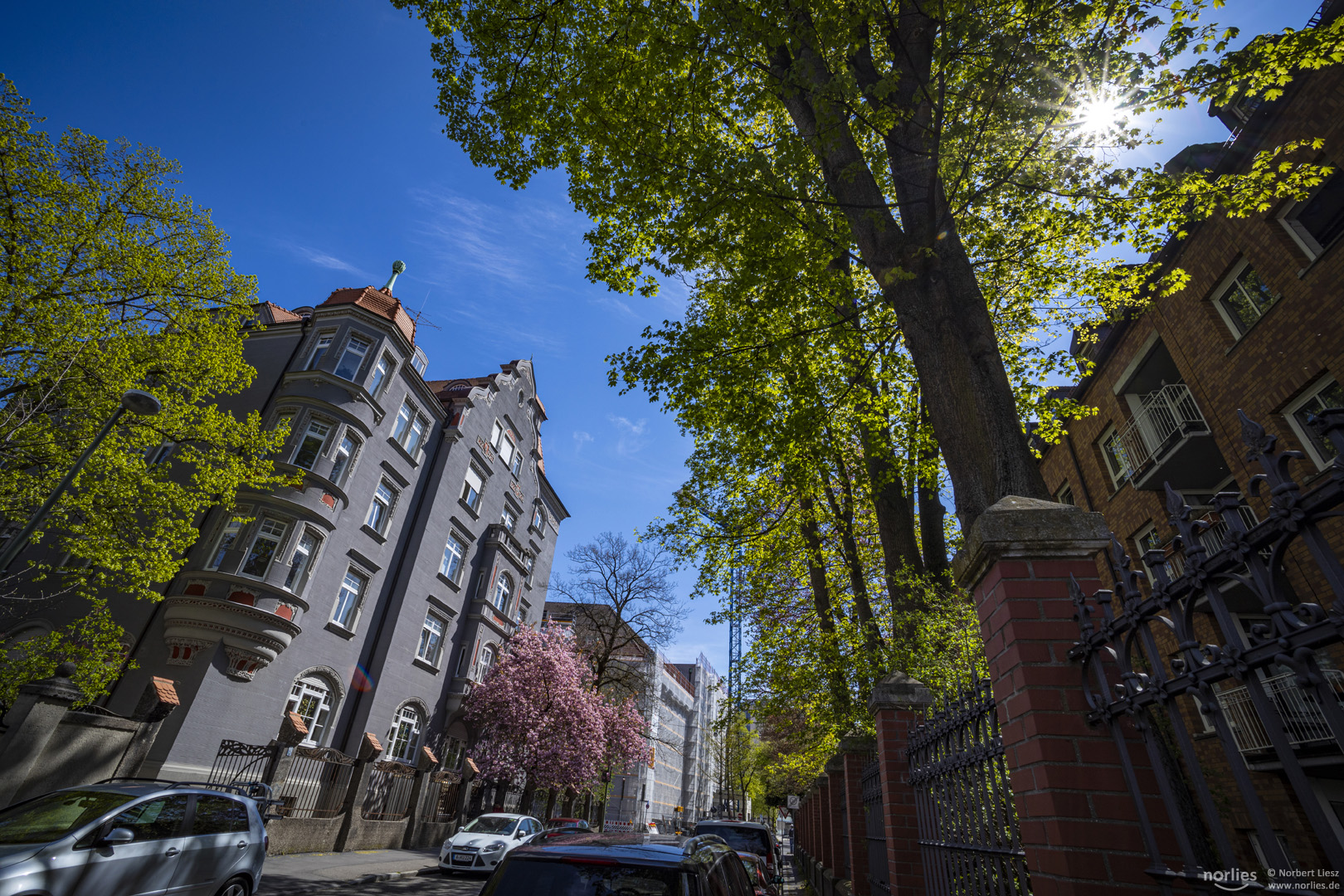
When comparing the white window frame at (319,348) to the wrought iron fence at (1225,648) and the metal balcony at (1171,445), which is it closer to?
the wrought iron fence at (1225,648)

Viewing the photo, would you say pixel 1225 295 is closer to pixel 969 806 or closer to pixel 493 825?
pixel 969 806

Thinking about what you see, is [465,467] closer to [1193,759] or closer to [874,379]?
[874,379]

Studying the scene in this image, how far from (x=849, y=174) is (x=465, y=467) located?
71.3 feet

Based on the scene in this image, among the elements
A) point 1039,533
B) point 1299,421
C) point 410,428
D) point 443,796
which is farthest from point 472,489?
point 1039,533

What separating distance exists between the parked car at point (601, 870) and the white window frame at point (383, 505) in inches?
738

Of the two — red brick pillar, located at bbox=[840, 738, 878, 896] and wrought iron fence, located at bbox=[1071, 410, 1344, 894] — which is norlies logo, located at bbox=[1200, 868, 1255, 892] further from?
red brick pillar, located at bbox=[840, 738, 878, 896]

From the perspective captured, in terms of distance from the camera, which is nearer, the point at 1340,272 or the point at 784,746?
the point at 1340,272

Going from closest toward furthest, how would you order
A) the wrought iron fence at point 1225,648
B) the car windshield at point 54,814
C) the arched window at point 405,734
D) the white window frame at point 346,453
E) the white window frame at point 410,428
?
the wrought iron fence at point 1225,648 → the car windshield at point 54,814 → the white window frame at point 346,453 → the arched window at point 405,734 → the white window frame at point 410,428

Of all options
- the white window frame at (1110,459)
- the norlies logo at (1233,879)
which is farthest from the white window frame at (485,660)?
the norlies logo at (1233,879)

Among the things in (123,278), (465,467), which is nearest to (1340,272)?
(123,278)

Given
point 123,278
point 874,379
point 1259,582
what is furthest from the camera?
point 123,278

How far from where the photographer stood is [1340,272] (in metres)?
9.65

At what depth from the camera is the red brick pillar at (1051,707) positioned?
2.53 metres

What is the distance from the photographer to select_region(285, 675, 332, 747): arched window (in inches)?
676
